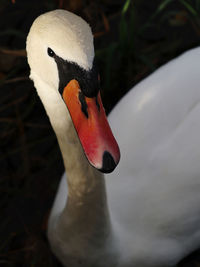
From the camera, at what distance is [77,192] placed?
163 centimetres

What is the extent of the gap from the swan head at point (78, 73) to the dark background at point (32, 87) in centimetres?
130

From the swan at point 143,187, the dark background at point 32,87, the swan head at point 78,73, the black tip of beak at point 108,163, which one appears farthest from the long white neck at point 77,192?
the dark background at point 32,87

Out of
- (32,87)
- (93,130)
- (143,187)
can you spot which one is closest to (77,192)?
(143,187)

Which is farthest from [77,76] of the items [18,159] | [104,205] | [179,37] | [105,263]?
[179,37]

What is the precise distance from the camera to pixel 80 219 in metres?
1.74

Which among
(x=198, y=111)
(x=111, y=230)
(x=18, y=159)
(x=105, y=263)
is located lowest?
(x=18, y=159)

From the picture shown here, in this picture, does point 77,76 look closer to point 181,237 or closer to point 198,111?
point 198,111

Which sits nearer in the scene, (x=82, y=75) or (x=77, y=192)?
(x=82, y=75)

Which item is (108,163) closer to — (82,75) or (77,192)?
(82,75)

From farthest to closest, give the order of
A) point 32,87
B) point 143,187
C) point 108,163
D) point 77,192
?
1. point 32,87
2. point 143,187
3. point 77,192
4. point 108,163

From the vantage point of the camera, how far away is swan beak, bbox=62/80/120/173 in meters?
1.14

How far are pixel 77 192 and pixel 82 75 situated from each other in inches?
23.6

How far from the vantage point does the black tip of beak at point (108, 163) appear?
1128mm

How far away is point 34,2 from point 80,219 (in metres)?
1.76
